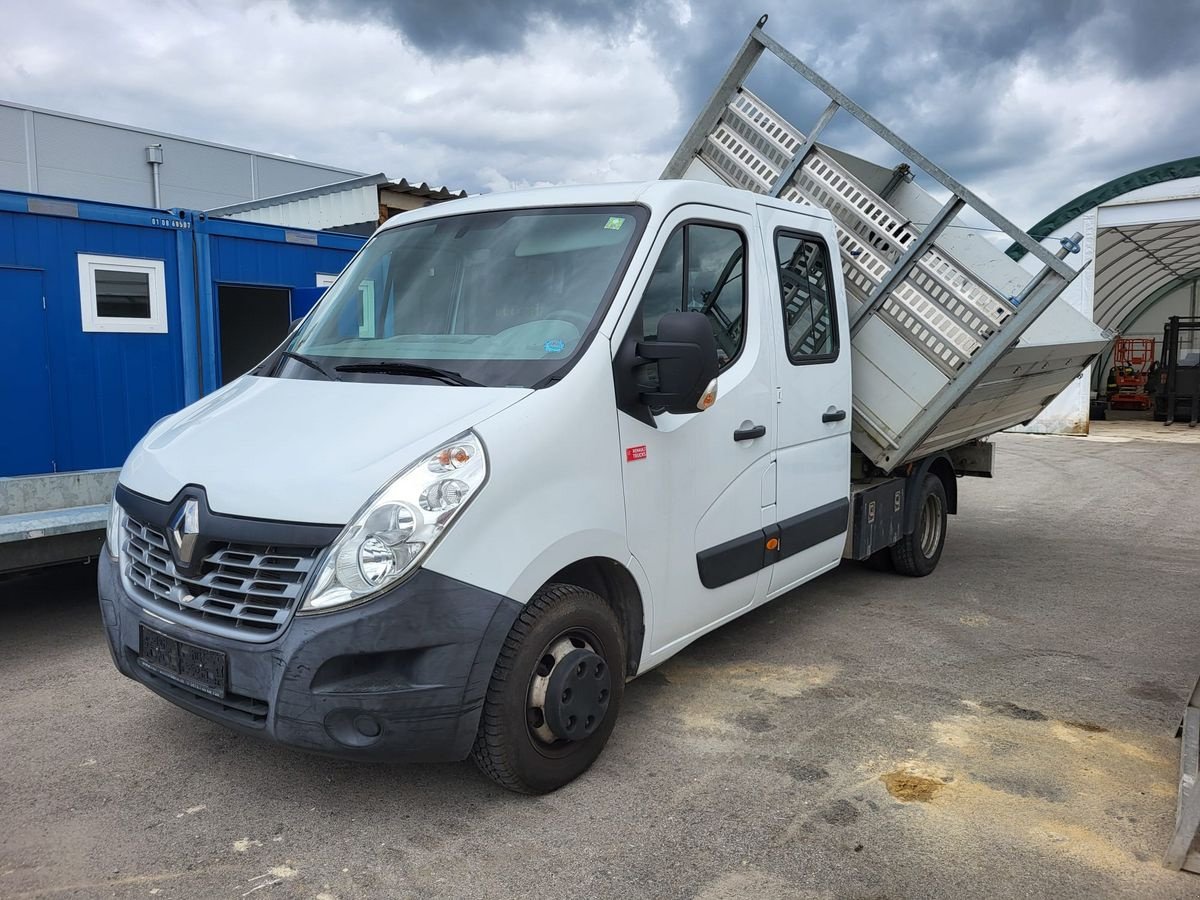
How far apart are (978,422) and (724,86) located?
2814mm

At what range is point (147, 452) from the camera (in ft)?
11.3

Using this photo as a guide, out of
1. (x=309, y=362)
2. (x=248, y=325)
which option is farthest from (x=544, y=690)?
(x=248, y=325)

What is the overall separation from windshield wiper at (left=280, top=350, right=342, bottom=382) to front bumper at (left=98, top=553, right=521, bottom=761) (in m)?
1.10

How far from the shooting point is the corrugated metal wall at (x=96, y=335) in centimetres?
564

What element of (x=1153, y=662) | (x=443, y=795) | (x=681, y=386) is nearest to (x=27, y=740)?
(x=443, y=795)

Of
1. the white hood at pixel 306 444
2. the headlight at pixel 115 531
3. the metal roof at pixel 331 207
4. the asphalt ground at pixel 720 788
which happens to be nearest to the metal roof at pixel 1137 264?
the metal roof at pixel 331 207

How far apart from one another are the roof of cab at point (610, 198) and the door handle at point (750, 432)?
0.98 m

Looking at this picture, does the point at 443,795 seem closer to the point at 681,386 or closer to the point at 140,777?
the point at 140,777

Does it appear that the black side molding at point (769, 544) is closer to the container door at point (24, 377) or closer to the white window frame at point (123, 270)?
the container door at point (24, 377)

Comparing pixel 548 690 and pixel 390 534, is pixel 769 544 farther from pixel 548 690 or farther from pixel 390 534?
pixel 390 534

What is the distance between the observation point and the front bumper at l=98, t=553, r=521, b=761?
2.74m

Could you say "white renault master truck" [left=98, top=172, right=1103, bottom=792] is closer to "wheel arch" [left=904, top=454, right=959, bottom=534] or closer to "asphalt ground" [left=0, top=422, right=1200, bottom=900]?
"asphalt ground" [left=0, top=422, right=1200, bottom=900]

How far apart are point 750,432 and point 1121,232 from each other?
1857 cm

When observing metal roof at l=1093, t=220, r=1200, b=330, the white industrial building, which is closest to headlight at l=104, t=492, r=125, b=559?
metal roof at l=1093, t=220, r=1200, b=330
